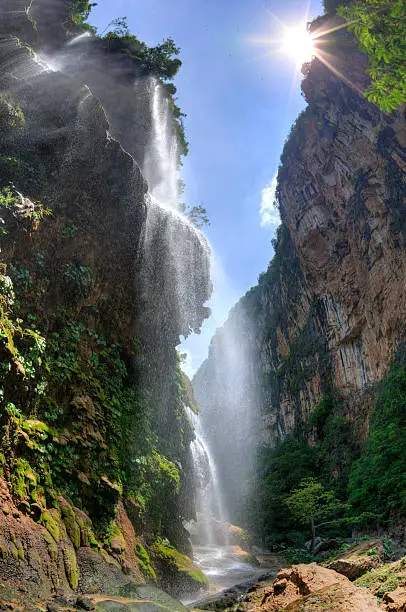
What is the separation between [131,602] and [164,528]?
6.11 metres

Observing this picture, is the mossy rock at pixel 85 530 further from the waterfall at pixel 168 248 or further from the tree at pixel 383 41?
the tree at pixel 383 41

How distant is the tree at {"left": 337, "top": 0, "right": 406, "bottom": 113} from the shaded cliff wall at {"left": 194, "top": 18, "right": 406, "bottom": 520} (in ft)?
60.2

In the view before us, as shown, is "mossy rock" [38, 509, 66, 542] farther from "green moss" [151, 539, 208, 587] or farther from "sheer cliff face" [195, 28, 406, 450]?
"sheer cliff face" [195, 28, 406, 450]

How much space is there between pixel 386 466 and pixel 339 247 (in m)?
17.3

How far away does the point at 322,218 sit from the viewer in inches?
1167

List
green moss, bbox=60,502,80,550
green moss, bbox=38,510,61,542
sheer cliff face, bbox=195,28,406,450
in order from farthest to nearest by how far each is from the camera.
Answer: sheer cliff face, bbox=195,28,406,450 < green moss, bbox=60,502,80,550 < green moss, bbox=38,510,61,542

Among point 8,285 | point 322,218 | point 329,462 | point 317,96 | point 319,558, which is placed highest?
point 317,96

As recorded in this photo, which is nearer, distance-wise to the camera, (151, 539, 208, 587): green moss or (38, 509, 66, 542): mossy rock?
(38, 509, 66, 542): mossy rock

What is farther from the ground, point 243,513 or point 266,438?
point 266,438

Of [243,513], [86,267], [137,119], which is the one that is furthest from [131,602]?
[243,513]

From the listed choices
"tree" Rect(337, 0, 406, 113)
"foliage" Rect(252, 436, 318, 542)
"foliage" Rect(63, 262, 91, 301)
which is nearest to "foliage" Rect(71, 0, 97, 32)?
"foliage" Rect(63, 262, 91, 301)

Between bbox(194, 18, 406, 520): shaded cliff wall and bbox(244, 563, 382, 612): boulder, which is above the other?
bbox(194, 18, 406, 520): shaded cliff wall

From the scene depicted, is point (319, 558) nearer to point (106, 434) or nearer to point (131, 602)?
point (106, 434)

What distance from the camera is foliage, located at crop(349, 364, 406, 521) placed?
13.9 m
